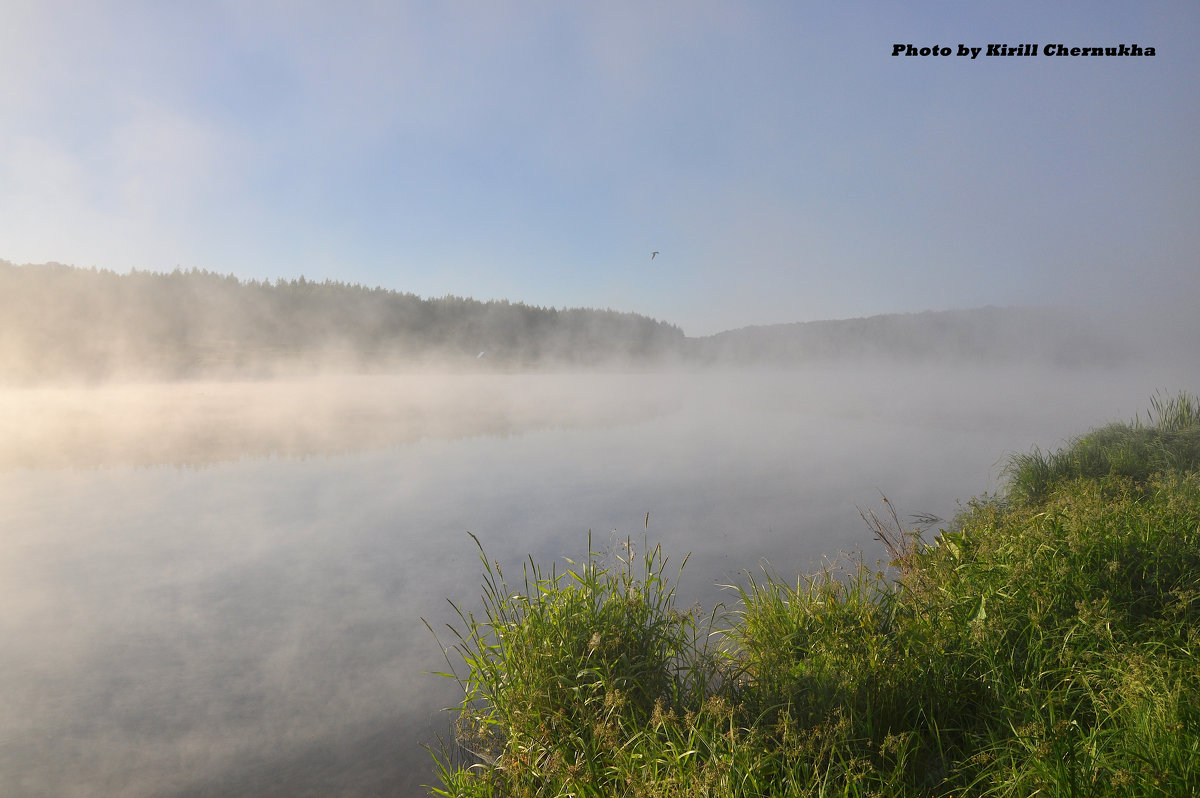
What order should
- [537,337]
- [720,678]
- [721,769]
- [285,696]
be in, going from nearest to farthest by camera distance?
[721,769], [720,678], [285,696], [537,337]

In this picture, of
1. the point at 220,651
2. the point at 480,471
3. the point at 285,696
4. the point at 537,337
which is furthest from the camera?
the point at 537,337

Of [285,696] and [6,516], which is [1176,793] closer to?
[285,696]

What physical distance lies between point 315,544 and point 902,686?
6.46 m

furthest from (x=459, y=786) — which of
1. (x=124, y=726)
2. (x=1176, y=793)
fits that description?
(x=1176, y=793)

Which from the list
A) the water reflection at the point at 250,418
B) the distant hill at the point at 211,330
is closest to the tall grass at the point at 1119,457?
the water reflection at the point at 250,418

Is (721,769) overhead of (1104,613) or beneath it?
beneath

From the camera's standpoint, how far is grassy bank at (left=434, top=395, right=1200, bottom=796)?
2.08 m

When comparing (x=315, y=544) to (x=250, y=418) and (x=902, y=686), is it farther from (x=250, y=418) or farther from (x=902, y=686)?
(x=250, y=418)

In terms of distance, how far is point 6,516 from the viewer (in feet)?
27.4

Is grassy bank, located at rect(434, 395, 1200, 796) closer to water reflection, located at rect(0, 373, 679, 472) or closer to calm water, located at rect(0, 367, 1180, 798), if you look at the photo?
calm water, located at rect(0, 367, 1180, 798)

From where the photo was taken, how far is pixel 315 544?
282 inches

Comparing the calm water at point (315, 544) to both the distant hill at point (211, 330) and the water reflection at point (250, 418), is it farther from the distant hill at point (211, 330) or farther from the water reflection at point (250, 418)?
the distant hill at point (211, 330)

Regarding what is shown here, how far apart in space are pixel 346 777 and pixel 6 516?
8475 mm

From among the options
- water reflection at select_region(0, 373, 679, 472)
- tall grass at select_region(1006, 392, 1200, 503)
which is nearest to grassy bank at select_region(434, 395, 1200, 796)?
tall grass at select_region(1006, 392, 1200, 503)
